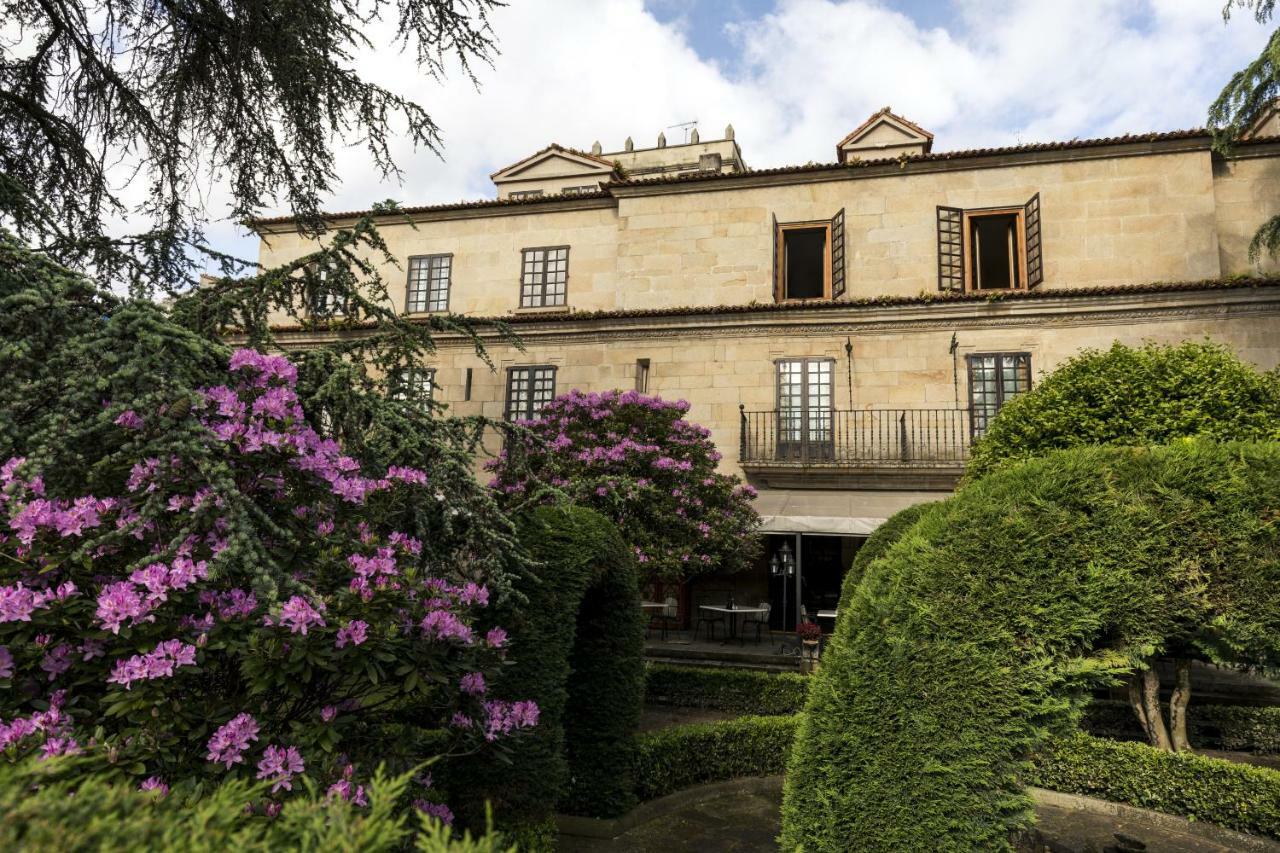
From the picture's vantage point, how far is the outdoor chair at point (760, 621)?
18.4 metres

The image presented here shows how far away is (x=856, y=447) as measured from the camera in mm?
19750

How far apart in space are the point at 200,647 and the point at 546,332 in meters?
19.7

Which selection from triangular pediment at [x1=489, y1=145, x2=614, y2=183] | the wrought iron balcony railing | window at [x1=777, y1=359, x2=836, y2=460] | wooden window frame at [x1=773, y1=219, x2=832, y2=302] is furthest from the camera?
triangular pediment at [x1=489, y1=145, x2=614, y2=183]

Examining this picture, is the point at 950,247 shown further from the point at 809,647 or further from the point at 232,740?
the point at 232,740

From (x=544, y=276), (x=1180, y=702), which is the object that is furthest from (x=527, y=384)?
(x=1180, y=702)

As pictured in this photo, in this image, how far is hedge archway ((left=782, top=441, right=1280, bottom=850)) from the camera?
4.10 metres

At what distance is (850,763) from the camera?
436 centimetres

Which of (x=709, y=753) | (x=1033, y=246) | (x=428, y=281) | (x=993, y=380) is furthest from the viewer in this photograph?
(x=428, y=281)

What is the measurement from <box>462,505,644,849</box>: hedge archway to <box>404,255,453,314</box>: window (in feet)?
59.4

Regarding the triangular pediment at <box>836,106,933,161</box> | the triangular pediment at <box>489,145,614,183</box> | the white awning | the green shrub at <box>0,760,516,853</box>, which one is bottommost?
the green shrub at <box>0,760,516,853</box>

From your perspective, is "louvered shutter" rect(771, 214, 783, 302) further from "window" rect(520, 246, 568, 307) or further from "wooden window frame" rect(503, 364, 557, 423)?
"wooden window frame" rect(503, 364, 557, 423)

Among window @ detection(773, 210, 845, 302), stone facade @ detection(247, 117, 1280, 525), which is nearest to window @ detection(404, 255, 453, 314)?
stone facade @ detection(247, 117, 1280, 525)

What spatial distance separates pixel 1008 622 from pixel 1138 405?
8878 mm

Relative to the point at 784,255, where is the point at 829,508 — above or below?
below
